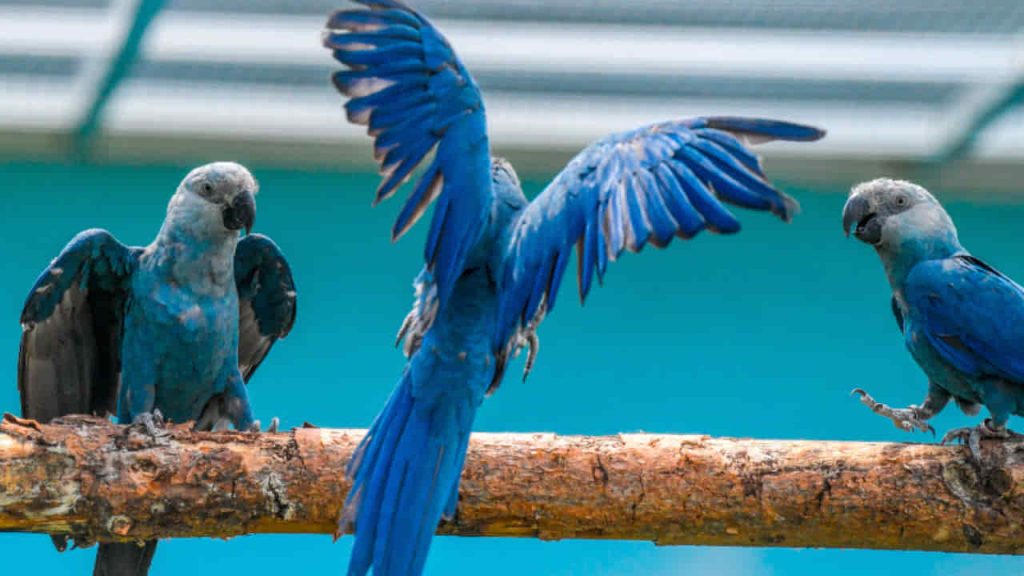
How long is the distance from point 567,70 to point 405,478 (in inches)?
84.4

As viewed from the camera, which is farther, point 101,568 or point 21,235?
point 21,235

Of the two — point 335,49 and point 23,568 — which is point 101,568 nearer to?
point 335,49

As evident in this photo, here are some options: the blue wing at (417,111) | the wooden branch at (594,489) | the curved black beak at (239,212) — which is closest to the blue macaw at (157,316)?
the curved black beak at (239,212)

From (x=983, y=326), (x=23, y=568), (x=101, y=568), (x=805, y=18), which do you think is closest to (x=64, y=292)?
(x=101, y=568)

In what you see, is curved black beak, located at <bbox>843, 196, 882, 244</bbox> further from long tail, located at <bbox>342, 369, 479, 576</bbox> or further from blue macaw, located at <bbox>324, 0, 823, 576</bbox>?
long tail, located at <bbox>342, 369, 479, 576</bbox>

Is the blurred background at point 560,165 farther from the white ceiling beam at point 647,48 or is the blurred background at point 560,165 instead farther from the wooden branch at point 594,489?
the wooden branch at point 594,489

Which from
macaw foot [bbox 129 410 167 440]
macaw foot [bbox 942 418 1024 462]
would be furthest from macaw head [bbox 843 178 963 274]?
macaw foot [bbox 129 410 167 440]

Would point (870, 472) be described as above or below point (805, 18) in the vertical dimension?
below

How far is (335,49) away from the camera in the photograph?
5.80 ft

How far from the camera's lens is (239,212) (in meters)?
2.54

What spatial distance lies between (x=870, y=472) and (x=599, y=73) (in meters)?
1.95

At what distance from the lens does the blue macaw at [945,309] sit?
2.29 m

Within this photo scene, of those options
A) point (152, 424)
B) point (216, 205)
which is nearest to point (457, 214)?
point (152, 424)

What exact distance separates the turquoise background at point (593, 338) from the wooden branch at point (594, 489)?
1778 mm
